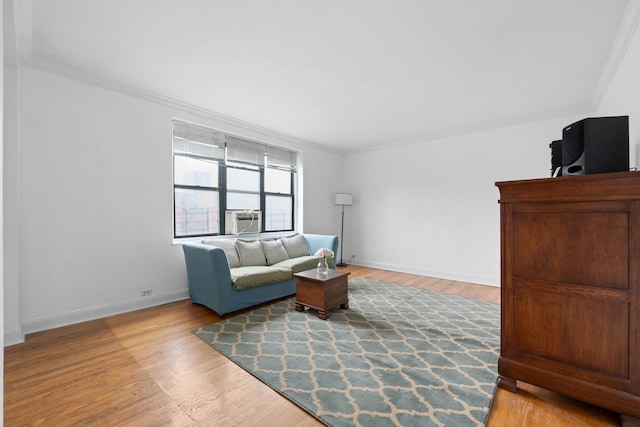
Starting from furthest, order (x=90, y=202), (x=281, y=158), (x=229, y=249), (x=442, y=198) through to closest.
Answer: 1. (x=281, y=158)
2. (x=442, y=198)
3. (x=229, y=249)
4. (x=90, y=202)

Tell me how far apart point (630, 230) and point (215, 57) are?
10.7 feet

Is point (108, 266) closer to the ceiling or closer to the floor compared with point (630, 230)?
closer to the floor

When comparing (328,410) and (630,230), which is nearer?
(630,230)

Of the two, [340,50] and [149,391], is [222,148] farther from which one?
[149,391]

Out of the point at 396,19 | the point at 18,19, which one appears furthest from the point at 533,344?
the point at 18,19

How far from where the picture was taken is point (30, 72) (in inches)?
114

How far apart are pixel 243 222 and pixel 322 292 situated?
1942mm

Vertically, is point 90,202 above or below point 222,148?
below

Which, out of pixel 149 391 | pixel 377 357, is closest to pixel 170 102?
pixel 149 391

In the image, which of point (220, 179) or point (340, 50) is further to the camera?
point (220, 179)

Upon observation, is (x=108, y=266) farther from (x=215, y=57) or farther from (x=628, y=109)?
(x=628, y=109)

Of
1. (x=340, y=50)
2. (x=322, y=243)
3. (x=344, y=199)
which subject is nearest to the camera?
(x=340, y=50)

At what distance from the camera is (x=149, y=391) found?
81.3 inches

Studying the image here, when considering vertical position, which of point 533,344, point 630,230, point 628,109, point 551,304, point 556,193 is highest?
point 628,109
